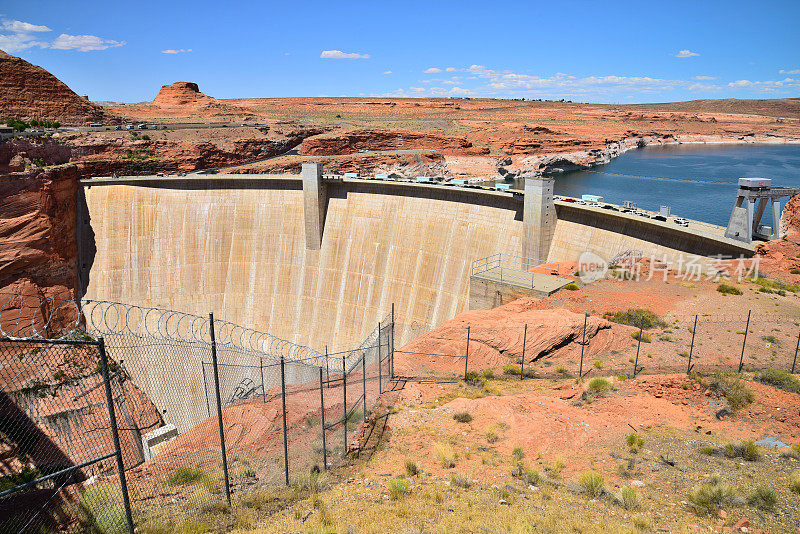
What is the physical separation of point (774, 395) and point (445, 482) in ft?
23.1

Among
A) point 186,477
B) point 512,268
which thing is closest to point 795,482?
point 186,477

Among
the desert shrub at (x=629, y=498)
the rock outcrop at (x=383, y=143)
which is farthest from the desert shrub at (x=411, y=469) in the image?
the rock outcrop at (x=383, y=143)

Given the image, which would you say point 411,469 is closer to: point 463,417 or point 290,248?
point 463,417

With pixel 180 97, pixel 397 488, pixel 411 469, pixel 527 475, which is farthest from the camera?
pixel 180 97

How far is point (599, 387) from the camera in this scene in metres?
11.5

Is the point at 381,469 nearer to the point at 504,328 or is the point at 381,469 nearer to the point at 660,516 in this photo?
the point at 660,516

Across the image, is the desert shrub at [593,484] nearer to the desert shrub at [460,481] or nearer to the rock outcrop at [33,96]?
the desert shrub at [460,481]

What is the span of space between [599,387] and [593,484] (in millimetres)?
3862

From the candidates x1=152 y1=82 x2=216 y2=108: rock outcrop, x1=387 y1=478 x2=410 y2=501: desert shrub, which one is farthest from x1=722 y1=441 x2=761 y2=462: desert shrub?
x1=152 y1=82 x2=216 y2=108: rock outcrop

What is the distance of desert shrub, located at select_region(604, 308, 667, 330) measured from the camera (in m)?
14.9

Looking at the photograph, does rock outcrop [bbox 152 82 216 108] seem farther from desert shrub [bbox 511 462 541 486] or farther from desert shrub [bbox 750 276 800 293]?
desert shrub [bbox 511 462 541 486]

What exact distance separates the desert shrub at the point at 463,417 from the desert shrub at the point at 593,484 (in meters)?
3.22

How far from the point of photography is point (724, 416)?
33.0 feet

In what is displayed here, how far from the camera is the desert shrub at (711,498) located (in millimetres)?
7223
